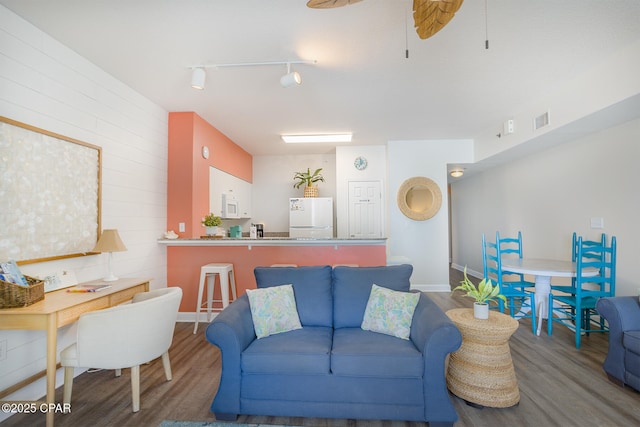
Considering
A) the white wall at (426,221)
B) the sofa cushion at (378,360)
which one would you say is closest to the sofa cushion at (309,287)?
the sofa cushion at (378,360)

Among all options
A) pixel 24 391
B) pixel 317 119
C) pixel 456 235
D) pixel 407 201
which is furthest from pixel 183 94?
pixel 456 235

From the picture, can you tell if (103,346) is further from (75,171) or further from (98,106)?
(98,106)

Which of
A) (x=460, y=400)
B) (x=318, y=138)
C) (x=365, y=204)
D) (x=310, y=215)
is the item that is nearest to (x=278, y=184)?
(x=310, y=215)

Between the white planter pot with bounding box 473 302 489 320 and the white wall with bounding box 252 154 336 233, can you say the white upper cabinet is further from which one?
the white planter pot with bounding box 473 302 489 320

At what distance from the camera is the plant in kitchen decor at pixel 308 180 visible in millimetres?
6105

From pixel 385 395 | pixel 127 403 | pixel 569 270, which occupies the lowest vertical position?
pixel 127 403

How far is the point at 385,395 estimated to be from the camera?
1851 millimetres

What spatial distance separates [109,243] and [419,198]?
4785 mm

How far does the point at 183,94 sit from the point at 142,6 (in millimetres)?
1434

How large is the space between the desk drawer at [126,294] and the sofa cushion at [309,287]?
1134 millimetres

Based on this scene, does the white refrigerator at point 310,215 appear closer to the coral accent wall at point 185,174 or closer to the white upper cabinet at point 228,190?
the white upper cabinet at point 228,190

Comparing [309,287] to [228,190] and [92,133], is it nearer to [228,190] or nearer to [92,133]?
[92,133]

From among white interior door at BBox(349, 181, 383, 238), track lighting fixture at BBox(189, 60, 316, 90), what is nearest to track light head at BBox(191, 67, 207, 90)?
track lighting fixture at BBox(189, 60, 316, 90)

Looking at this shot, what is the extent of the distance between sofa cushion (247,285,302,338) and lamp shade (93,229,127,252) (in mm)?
1334
